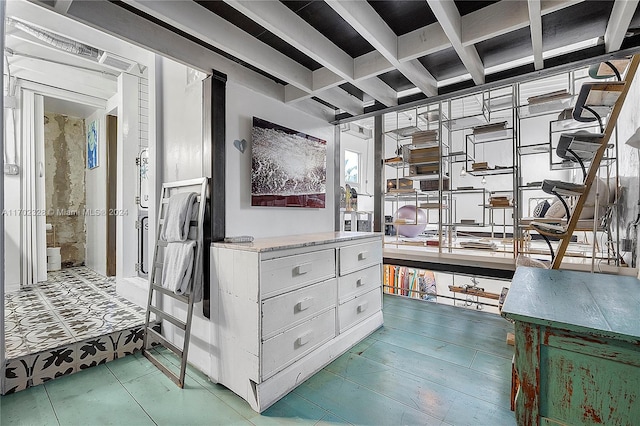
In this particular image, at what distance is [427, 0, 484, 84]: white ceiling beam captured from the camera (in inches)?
58.0

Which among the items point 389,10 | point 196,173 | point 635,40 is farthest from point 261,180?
point 635,40

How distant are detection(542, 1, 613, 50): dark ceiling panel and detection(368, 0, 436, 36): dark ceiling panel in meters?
0.73

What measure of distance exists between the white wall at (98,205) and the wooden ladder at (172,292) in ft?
7.75

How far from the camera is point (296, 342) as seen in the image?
1.90 m

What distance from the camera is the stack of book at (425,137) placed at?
3674mm

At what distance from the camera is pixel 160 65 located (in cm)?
260

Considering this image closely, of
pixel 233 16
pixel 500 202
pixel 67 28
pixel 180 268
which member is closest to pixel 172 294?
pixel 180 268

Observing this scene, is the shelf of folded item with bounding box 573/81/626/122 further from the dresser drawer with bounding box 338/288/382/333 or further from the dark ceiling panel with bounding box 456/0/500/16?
the dresser drawer with bounding box 338/288/382/333

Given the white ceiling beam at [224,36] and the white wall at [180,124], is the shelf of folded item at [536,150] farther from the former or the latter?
the white wall at [180,124]

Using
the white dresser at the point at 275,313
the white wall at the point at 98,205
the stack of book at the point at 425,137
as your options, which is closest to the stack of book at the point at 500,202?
the stack of book at the point at 425,137

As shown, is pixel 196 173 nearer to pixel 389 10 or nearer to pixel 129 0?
pixel 129 0

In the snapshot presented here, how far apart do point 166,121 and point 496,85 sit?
275 cm

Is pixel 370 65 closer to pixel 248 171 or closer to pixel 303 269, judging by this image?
pixel 248 171

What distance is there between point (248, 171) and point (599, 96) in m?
2.34
